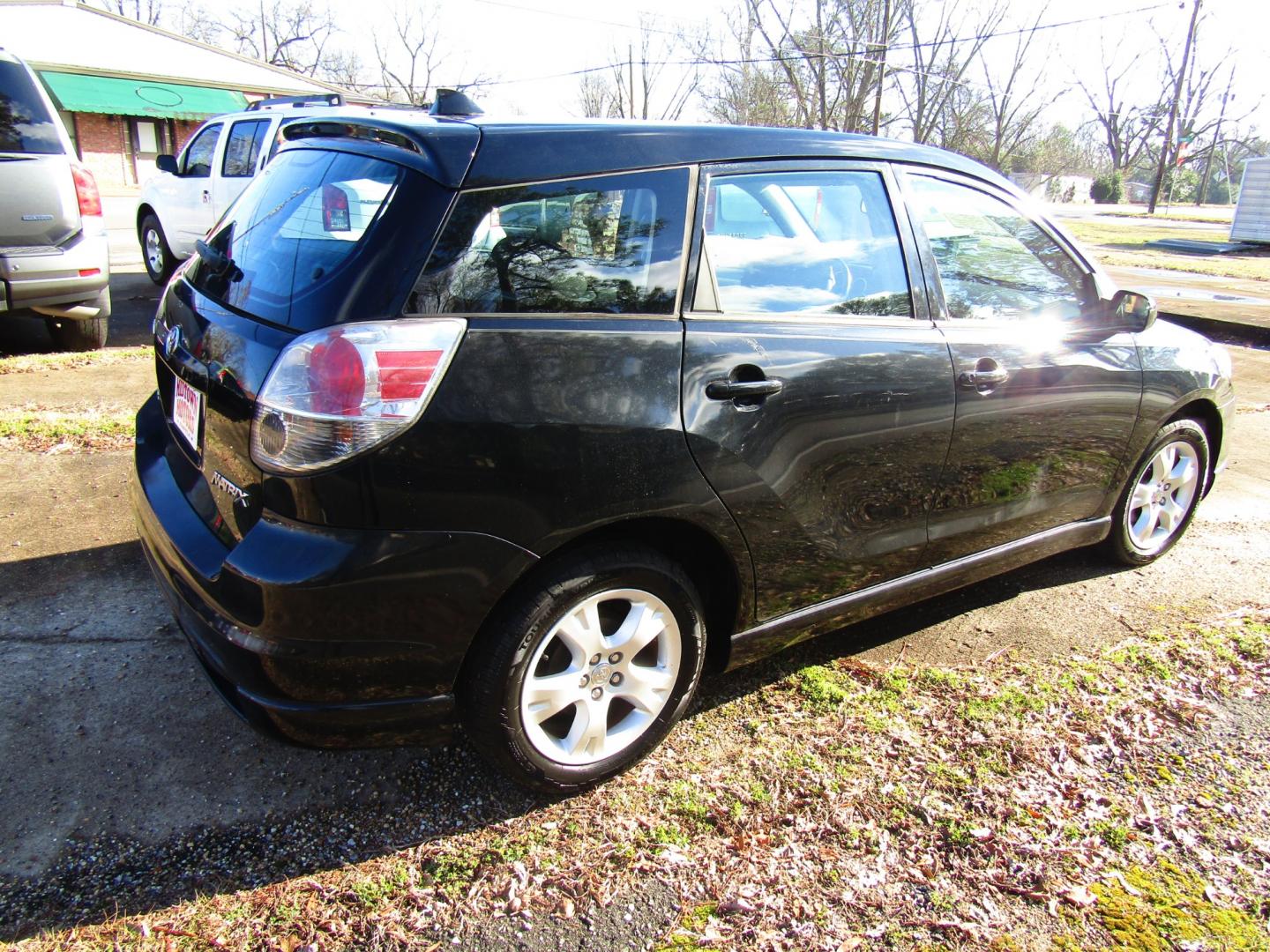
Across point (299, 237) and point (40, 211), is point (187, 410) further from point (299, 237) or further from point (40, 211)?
point (40, 211)

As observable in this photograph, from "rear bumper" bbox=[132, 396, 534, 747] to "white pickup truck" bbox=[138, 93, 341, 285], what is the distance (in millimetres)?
8023

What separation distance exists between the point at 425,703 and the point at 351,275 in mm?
1031

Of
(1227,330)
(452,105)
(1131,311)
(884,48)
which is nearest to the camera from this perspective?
(452,105)

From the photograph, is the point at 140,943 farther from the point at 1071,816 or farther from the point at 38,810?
the point at 1071,816

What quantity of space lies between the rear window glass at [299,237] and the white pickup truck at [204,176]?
702cm

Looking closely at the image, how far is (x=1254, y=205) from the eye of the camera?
25656 mm

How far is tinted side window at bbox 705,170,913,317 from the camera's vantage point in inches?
100

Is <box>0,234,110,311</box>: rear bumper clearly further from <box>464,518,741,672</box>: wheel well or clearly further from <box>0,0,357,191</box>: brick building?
<box>0,0,357,191</box>: brick building

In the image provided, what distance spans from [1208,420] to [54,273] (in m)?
7.14

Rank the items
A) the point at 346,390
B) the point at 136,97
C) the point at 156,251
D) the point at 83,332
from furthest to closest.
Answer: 1. the point at 136,97
2. the point at 156,251
3. the point at 83,332
4. the point at 346,390

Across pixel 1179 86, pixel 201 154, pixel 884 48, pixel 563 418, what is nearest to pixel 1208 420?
pixel 563 418

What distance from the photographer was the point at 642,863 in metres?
2.27

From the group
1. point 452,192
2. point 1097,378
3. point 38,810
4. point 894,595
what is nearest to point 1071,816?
point 894,595

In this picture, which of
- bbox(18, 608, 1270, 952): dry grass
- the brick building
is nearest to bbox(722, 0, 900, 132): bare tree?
the brick building
